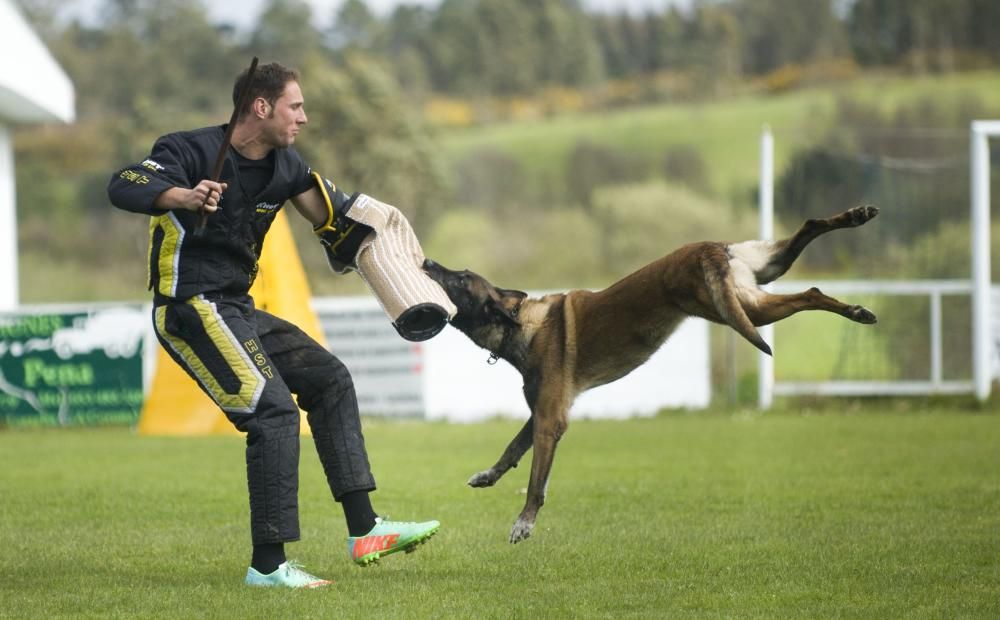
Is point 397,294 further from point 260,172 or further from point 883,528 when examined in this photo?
point 883,528

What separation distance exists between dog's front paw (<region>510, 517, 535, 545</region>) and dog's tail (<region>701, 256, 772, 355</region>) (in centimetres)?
128

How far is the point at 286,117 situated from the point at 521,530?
6.98ft

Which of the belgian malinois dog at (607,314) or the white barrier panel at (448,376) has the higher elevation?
the belgian malinois dog at (607,314)

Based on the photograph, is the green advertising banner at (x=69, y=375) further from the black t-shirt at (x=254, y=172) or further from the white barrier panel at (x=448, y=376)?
the black t-shirt at (x=254, y=172)

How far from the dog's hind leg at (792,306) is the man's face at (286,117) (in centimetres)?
209

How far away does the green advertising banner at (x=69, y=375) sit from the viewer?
14.7m

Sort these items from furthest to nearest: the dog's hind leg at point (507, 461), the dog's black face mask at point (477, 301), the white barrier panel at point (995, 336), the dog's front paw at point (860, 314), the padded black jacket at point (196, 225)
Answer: the white barrier panel at point (995, 336)
the dog's black face mask at point (477, 301)
the dog's hind leg at point (507, 461)
the dog's front paw at point (860, 314)
the padded black jacket at point (196, 225)

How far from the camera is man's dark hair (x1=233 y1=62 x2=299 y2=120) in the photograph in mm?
5441

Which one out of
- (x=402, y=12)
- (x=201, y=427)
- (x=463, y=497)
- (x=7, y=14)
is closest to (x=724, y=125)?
(x=402, y=12)

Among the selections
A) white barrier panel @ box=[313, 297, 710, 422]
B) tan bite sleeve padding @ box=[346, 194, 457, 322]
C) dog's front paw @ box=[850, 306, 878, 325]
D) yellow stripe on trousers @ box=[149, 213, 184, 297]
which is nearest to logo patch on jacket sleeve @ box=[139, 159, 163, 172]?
yellow stripe on trousers @ box=[149, 213, 184, 297]

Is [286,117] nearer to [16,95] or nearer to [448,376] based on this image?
[448,376]

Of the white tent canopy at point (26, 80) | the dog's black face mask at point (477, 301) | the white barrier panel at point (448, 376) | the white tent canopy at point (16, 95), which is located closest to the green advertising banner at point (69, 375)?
the white barrier panel at point (448, 376)

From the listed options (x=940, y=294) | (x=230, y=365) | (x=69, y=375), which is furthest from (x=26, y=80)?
(x=230, y=365)

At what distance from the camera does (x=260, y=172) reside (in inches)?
219
